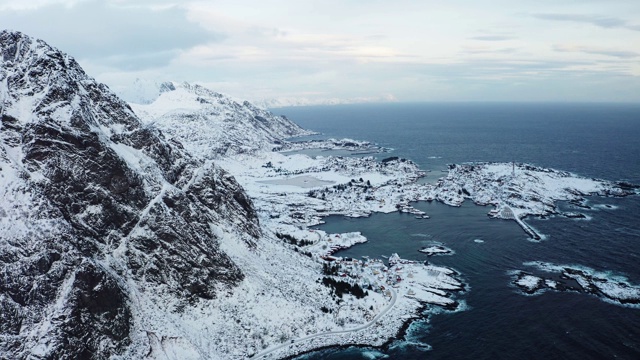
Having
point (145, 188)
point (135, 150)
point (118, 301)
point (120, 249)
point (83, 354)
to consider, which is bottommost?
point (83, 354)

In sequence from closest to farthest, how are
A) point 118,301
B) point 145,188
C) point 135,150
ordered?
point 118,301 → point 145,188 → point 135,150

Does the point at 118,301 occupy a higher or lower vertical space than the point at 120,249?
lower

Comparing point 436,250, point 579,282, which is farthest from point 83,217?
point 579,282

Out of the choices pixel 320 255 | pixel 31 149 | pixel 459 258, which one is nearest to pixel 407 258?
pixel 459 258

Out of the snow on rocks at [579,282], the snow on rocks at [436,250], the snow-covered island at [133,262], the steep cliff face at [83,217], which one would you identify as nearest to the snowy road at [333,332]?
the snow-covered island at [133,262]

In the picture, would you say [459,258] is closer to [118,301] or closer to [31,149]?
[118,301]
